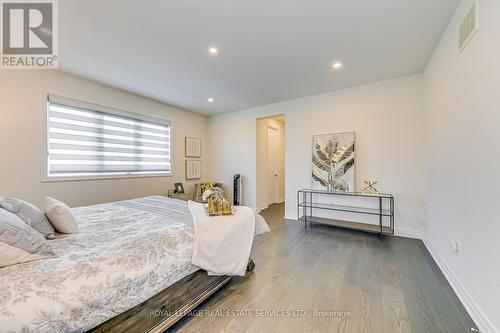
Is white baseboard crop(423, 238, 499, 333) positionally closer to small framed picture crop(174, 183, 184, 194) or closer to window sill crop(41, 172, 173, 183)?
small framed picture crop(174, 183, 184, 194)

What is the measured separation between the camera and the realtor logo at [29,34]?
195 centimetres

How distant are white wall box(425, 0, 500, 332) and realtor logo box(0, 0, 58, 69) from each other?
3761 mm

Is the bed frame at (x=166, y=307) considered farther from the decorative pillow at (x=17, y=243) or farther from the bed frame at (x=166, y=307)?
the decorative pillow at (x=17, y=243)

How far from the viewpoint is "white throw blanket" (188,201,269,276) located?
1.68 m

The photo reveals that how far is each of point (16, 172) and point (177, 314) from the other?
317 centimetres

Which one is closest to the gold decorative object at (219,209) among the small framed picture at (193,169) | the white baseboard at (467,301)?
the white baseboard at (467,301)

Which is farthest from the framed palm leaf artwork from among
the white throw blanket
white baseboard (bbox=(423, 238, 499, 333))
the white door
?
the white throw blanket

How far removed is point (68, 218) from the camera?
5.24 feet

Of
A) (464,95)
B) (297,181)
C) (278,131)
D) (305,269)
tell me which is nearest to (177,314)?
(305,269)

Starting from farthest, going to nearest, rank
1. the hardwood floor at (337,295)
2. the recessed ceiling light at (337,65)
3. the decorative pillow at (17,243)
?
1. the recessed ceiling light at (337,65)
2. the hardwood floor at (337,295)
3. the decorative pillow at (17,243)

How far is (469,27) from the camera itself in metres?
1.67

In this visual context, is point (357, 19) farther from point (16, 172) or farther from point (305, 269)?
point (16, 172)

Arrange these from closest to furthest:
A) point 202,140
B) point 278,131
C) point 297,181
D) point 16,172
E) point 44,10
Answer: point 44,10 < point 16,172 < point 297,181 < point 202,140 < point 278,131

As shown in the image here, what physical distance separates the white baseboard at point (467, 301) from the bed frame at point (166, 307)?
2.01 metres
